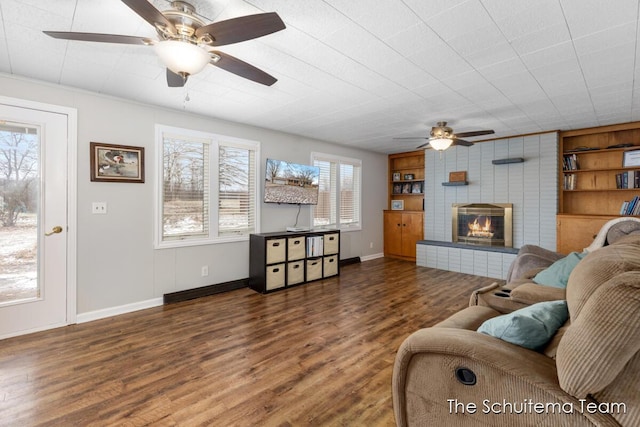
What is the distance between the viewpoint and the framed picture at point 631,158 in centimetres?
427

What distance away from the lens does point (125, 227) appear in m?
3.39

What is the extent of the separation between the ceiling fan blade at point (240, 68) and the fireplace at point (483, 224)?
4822 millimetres

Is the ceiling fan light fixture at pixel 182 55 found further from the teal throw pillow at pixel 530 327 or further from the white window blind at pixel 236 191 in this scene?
the white window blind at pixel 236 191

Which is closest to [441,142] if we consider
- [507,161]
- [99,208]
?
[507,161]

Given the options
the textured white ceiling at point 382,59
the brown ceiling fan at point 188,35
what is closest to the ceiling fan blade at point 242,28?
the brown ceiling fan at point 188,35

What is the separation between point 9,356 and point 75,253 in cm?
100

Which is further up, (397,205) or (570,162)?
(570,162)

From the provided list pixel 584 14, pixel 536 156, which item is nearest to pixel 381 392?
pixel 584 14

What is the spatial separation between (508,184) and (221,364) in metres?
5.28

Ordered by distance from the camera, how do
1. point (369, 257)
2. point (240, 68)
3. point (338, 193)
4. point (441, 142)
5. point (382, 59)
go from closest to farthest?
1. point (240, 68)
2. point (382, 59)
3. point (441, 142)
4. point (338, 193)
5. point (369, 257)

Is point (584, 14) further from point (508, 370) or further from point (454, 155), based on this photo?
point (454, 155)

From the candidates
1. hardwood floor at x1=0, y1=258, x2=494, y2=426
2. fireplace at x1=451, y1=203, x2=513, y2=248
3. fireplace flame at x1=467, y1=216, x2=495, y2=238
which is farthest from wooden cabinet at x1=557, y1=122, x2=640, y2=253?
hardwood floor at x1=0, y1=258, x2=494, y2=426

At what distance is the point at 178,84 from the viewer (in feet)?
7.62

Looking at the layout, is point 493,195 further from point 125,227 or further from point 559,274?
point 125,227
